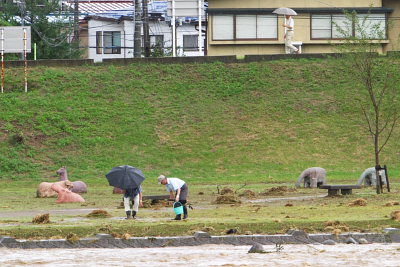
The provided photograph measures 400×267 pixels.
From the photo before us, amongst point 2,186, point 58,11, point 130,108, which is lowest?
point 2,186

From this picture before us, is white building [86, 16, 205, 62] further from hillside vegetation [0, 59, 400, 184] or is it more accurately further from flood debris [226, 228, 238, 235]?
flood debris [226, 228, 238, 235]

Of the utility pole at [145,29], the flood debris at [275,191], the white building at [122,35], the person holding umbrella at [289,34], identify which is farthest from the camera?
the white building at [122,35]

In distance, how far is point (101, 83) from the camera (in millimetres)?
52094

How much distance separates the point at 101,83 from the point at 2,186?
13147 millimetres

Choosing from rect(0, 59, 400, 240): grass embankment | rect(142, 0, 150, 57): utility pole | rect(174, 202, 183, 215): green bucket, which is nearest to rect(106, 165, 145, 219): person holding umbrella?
rect(174, 202, 183, 215): green bucket

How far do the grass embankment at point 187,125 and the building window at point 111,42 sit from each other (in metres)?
25.6

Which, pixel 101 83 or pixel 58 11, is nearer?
pixel 101 83

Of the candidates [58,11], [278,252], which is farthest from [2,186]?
[58,11]

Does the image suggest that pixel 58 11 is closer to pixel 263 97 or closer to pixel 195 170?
pixel 263 97

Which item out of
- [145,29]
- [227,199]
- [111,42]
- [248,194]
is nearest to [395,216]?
[227,199]

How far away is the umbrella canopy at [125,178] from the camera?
932 inches

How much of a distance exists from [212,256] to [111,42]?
208 feet

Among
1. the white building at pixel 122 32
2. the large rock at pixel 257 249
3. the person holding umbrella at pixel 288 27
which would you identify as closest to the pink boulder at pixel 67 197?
the large rock at pixel 257 249

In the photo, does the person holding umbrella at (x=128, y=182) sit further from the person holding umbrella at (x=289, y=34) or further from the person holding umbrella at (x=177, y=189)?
the person holding umbrella at (x=289, y=34)
